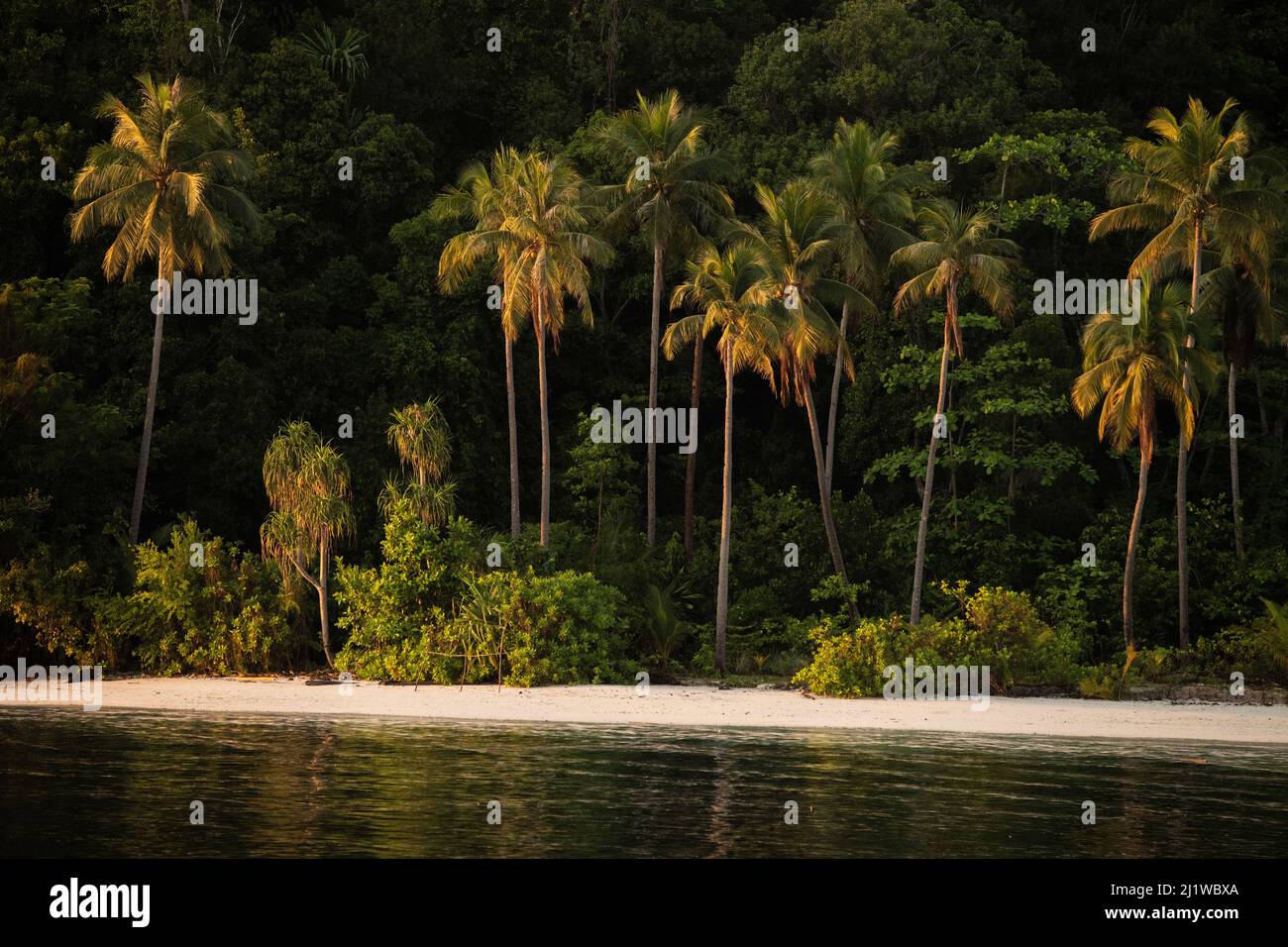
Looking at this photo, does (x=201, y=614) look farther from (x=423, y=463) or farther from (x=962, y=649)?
(x=962, y=649)

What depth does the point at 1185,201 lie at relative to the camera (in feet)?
165

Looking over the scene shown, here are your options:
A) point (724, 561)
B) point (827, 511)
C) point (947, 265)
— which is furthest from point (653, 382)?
point (947, 265)

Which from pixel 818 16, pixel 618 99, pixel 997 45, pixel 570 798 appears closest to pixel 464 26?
pixel 618 99

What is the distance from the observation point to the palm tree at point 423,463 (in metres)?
42.1

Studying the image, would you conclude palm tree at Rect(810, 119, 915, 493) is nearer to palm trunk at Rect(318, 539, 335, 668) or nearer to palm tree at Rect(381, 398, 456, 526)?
palm tree at Rect(381, 398, 456, 526)

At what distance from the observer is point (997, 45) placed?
210ft

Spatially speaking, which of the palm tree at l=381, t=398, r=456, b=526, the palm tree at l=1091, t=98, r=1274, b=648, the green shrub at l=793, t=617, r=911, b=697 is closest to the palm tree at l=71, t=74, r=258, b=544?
the palm tree at l=381, t=398, r=456, b=526

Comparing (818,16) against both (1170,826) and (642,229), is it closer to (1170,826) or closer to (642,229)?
(642,229)

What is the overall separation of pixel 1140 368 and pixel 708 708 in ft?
55.5

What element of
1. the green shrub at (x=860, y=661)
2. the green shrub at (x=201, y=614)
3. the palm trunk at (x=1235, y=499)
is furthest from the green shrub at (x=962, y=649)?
the palm trunk at (x=1235, y=499)

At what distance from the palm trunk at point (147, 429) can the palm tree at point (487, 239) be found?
8.11m

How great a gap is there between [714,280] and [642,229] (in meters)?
8.72

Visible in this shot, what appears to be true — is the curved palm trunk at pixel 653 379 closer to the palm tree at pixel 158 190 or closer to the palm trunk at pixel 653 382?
the palm trunk at pixel 653 382

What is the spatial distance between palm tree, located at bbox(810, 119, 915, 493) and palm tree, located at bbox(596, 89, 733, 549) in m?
3.42
